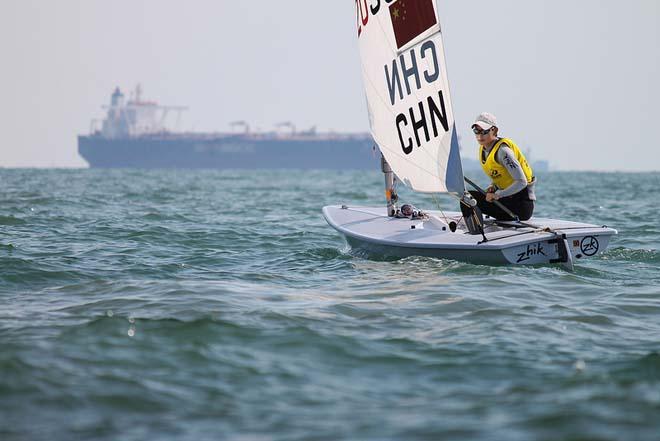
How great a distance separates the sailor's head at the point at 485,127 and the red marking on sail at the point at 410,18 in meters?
1.09

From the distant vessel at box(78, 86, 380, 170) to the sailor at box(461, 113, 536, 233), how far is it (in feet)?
374

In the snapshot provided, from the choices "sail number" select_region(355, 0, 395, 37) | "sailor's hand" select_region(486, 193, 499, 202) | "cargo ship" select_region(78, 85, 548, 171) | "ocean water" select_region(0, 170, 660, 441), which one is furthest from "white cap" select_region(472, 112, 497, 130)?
"cargo ship" select_region(78, 85, 548, 171)

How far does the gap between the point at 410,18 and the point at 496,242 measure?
8.55 feet

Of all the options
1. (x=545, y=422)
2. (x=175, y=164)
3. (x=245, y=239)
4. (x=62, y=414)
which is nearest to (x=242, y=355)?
(x=62, y=414)

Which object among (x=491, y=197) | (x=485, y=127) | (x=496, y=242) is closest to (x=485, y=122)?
(x=485, y=127)

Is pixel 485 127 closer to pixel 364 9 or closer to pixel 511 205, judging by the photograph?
pixel 511 205

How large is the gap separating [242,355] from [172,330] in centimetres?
76

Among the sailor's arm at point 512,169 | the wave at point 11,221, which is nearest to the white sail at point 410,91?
the sailor's arm at point 512,169

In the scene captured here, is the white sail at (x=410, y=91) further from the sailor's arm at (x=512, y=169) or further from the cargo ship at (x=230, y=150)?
the cargo ship at (x=230, y=150)

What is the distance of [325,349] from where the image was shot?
5.32 meters

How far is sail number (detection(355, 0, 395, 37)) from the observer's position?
9586mm

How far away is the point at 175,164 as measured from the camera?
412 ft

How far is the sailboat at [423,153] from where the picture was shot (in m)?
8.34

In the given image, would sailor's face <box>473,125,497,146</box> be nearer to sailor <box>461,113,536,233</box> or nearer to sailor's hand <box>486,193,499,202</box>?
sailor <box>461,113,536,233</box>
